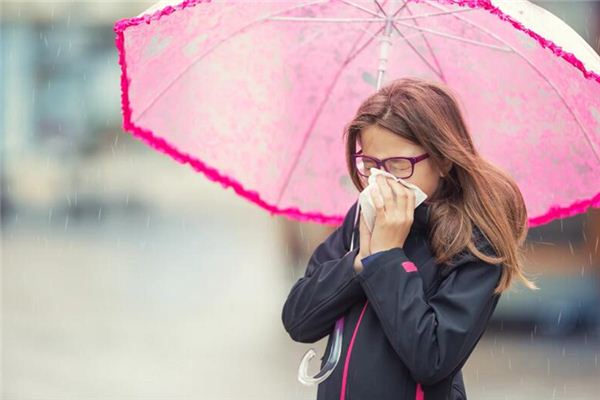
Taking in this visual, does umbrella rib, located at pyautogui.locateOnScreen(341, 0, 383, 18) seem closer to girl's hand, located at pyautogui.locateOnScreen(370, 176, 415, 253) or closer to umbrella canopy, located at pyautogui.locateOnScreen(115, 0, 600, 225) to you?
umbrella canopy, located at pyautogui.locateOnScreen(115, 0, 600, 225)

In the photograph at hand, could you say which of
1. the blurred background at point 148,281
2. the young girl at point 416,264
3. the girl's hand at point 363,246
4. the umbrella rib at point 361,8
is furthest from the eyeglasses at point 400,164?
the blurred background at point 148,281

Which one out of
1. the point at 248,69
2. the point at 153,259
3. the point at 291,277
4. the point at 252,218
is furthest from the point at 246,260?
the point at 248,69

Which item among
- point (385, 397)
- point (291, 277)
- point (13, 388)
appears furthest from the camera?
point (291, 277)

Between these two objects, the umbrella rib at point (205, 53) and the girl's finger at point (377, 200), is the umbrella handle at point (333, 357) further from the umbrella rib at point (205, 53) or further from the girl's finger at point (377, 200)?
the umbrella rib at point (205, 53)

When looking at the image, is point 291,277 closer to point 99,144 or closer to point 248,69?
point 248,69

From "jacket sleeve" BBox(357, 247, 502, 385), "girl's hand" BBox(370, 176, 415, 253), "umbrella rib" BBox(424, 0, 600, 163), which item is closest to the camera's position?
"jacket sleeve" BBox(357, 247, 502, 385)

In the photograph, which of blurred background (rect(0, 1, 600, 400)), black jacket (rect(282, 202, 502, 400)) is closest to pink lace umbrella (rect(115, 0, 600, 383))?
black jacket (rect(282, 202, 502, 400))

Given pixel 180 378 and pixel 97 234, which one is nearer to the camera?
pixel 180 378

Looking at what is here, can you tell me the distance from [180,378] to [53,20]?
16.4 meters

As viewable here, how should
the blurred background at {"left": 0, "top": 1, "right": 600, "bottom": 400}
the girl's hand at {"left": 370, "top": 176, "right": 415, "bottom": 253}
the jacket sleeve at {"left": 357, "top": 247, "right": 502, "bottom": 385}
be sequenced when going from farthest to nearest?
the blurred background at {"left": 0, "top": 1, "right": 600, "bottom": 400}, the girl's hand at {"left": 370, "top": 176, "right": 415, "bottom": 253}, the jacket sleeve at {"left": 357, "top": 247, "right": 502, "bottom": 385}

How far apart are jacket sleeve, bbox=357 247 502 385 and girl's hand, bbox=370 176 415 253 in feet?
0.09

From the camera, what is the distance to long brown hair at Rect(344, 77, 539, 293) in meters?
2.18

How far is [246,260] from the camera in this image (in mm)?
13188

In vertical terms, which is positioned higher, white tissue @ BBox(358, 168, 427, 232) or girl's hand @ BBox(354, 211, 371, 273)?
white tissue @ BBox(358, 168, 427, 232)
